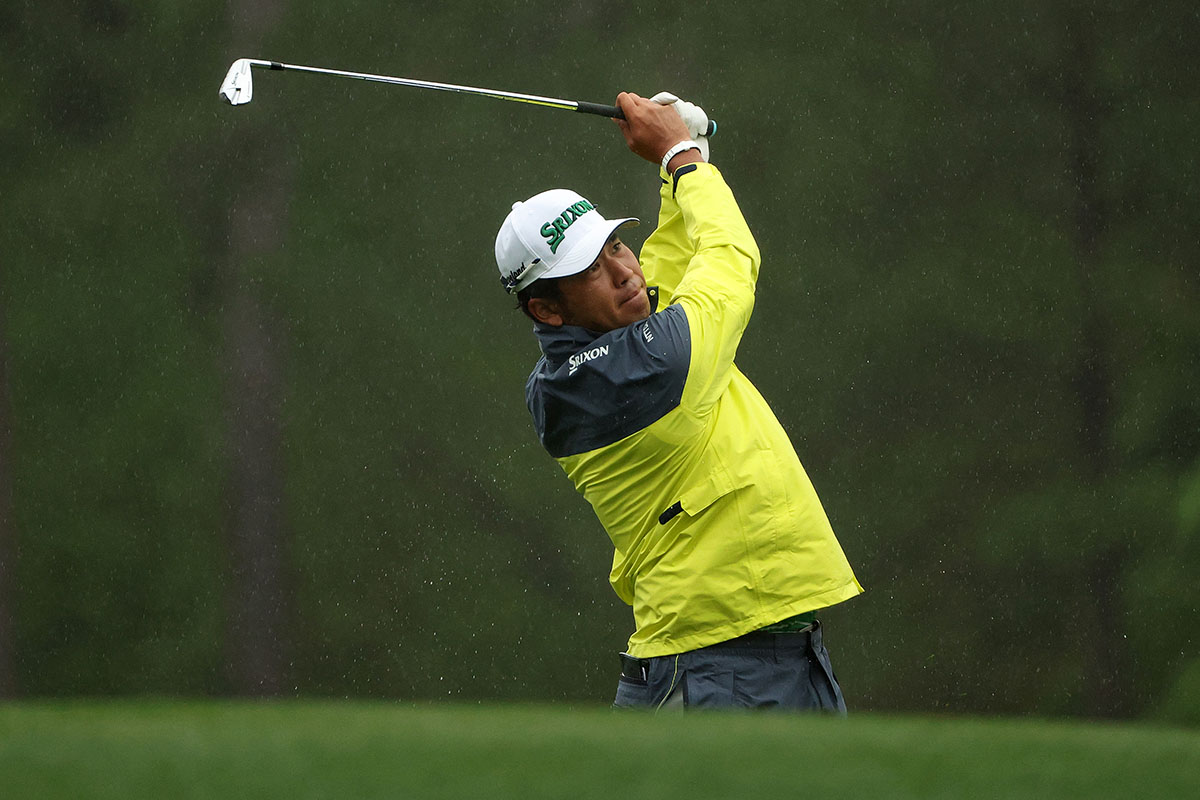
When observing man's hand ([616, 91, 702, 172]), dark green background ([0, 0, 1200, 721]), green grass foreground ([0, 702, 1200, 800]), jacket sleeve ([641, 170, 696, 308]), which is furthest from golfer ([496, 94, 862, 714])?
dark green background ([0, 0, 1200, 721])

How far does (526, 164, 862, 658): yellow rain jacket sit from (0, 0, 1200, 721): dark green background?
3317mm

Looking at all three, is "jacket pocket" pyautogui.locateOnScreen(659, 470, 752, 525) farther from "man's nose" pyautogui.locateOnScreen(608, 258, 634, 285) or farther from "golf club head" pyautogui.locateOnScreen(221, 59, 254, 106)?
"golf club head" pyautogui.locateOnScreen(221, 59, 254, 106)

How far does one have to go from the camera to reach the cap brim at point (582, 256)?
2.46 metres

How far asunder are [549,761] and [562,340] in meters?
1.66

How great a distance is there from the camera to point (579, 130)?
588 centimetres

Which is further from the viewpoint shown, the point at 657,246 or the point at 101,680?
the point at 101,680

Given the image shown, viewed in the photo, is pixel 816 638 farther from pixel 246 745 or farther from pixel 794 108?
pixel 794 108

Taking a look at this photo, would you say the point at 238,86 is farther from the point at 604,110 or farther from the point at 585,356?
the point at 585,356

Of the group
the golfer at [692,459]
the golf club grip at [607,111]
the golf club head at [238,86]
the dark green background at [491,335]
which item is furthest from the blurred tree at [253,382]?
the golfer at [692,459]

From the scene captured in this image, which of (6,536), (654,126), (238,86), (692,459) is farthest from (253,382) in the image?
(692,459)

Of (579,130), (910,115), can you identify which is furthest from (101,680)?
(910,115)

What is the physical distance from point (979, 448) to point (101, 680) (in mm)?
3745

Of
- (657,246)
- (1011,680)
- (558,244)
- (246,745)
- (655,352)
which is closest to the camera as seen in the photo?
(246,745)

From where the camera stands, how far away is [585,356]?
92.4 inches
